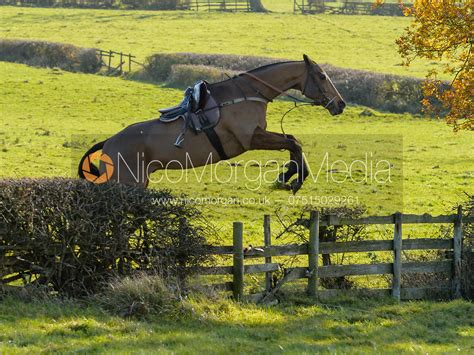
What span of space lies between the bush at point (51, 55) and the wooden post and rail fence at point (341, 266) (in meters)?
37.6

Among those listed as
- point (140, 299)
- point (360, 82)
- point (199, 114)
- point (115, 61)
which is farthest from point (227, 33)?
point (140, 299)

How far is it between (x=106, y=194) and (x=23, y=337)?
251cm

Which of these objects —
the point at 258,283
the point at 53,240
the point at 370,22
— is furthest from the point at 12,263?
the point at 370,22

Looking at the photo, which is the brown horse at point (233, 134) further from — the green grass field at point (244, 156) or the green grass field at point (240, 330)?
the green grass field at point (244, 156)

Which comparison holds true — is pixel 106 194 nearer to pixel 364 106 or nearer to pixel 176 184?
pixel 176 184

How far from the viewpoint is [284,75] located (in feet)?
44.1

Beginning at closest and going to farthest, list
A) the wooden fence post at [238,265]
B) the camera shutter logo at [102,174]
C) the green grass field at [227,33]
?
1. the wooden fence post at [238,265]
2. the camera shutter logo at [102,174]
3. the green grass field at [227,33]

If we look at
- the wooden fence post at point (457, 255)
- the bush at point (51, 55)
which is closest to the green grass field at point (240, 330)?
the wooden fence post at point (457, 255)

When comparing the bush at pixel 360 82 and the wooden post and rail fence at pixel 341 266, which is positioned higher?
the wooden post and rail fence at pixel 341 266

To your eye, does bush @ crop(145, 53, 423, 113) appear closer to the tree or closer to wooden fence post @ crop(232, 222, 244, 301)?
the tree

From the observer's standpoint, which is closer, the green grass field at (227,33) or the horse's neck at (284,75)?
the horse's neck at (284,75)

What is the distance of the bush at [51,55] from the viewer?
48.8 m

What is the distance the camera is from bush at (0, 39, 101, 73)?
4881 cm

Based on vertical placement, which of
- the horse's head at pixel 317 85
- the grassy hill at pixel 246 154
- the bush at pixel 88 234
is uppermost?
the horse's head at pixel 317 85
